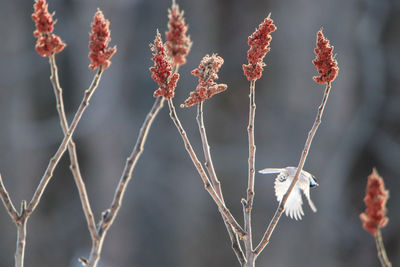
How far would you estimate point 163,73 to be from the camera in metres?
0.99

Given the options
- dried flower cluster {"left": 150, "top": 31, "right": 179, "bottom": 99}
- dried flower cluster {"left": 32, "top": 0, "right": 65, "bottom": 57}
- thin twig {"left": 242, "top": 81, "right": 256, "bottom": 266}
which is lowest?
thin twig {"left": 242, "top": 81, "right": 256, "bottom": 266}

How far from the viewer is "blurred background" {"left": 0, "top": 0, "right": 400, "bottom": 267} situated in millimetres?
4828

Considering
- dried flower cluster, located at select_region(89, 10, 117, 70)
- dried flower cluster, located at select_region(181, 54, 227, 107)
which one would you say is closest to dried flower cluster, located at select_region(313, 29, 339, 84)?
dried flower cluster, located at select_region(181, 54, 227, 107)

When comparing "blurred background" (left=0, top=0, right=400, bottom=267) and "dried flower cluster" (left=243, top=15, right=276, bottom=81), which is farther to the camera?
"blurred background" (left=0, top=0, right=400, bottom=267)

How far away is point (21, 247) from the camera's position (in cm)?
100

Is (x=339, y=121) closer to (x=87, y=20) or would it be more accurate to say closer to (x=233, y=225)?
(x=87, y=20)

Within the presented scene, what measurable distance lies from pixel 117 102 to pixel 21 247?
14.3ft

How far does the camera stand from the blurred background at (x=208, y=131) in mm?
4828

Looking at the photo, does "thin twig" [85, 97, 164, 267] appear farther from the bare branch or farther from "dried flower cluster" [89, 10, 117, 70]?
"dried flower cluster" [89, 10, 117, 70]

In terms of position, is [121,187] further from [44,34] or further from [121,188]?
[44,34]

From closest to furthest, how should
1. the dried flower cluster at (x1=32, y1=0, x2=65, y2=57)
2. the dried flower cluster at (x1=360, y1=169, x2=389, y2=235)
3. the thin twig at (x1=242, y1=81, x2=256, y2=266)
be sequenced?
the dried flower cluster at (x1=360, y1=169, x2=389, y2=235)
the dried flower cluster at (x1=32, y1=0, x2=65, y2=57)
the thin twig at (x1=242, y1=81, x2=256, y2=266)

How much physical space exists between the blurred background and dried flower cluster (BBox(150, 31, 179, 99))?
3.89m

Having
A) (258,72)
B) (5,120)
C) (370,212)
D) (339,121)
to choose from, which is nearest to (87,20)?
(5,120)

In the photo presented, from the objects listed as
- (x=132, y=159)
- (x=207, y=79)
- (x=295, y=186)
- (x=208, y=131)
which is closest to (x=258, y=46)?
(x=207, y=79)
